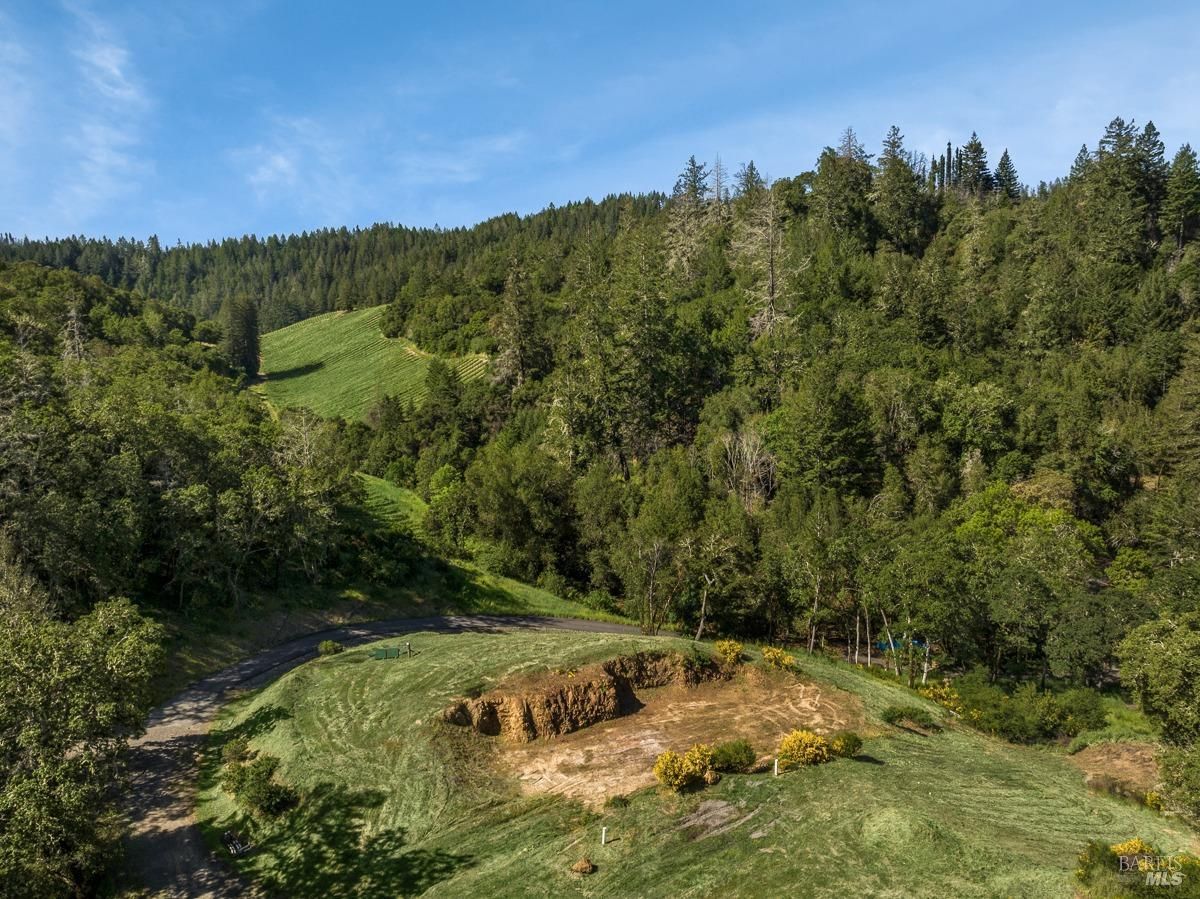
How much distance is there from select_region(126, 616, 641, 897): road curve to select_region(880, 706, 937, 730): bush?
2823 cm

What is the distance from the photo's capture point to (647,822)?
902 inches

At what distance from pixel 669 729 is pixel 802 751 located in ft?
Result: 21.5

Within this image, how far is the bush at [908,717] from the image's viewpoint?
108ft

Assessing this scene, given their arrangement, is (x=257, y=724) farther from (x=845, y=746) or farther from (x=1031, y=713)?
(x=1031, y=713)

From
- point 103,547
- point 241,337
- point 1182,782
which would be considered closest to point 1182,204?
point 1182,782

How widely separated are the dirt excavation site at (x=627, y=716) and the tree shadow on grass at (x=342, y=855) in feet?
15.7

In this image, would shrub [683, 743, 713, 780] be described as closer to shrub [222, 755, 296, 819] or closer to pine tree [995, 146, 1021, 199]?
shrub [222, 755, 296, 819]

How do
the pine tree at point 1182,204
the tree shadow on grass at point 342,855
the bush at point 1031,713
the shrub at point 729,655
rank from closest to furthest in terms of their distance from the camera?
the tree shadow on grass at point 342,855 < the shrub at point 729,655 < the bush at point 1031,713 < the pine tree at point 1182,204

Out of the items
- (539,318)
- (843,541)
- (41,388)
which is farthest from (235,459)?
(539,318)

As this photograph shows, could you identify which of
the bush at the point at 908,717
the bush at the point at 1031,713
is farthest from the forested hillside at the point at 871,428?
the bush at the point at 908,717

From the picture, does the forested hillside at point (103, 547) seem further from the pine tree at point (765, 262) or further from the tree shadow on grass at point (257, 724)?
the pine tree at point (765, 262)

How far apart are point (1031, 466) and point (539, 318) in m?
75.1

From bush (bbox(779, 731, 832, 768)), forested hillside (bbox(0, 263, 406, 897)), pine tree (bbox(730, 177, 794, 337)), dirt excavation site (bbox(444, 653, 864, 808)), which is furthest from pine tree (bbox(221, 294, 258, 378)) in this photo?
bush (bbox(779, 731, 832, 768))

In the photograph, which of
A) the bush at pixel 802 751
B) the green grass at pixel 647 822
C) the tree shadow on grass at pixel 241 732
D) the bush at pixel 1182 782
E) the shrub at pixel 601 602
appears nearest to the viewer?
the green grass at pixel 647 822
